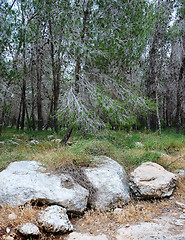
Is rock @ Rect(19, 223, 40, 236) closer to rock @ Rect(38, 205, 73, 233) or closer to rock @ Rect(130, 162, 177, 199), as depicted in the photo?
rock @ Rect(38, 205, 73, 233)

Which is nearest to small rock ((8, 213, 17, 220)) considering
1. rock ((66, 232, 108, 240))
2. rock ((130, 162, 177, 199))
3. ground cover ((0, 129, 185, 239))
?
ground cover ((0, 129, 185, 239))

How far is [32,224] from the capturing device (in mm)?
2908

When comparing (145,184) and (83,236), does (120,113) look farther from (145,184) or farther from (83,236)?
(83,236)

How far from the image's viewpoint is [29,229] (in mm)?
2816

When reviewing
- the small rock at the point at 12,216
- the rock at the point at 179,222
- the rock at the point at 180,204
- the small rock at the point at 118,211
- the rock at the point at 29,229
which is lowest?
the small rock at the point at 118,211

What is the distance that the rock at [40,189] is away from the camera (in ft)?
11.4

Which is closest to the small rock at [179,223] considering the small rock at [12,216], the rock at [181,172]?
the rock at [181,172]

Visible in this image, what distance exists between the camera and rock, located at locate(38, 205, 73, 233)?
296 centimetres

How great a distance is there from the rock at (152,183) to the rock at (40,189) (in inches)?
43.6

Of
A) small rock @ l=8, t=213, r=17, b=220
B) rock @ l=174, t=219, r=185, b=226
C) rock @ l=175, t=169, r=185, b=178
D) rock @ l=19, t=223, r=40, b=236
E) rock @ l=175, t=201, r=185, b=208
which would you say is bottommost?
rock @ l=175, t=201, r=185, b=208

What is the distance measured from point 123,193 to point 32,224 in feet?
6.23

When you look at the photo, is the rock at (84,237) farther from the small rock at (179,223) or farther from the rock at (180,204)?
→ the rock at (180,204)

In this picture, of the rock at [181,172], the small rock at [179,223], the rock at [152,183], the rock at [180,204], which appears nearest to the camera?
the small rock at [179,223]

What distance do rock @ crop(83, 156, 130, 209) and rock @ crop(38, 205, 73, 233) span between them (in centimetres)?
91
